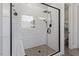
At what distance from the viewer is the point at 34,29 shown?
2832 mm

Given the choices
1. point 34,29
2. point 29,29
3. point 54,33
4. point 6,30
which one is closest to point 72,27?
point 54,33

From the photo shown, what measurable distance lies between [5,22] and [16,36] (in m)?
0.44

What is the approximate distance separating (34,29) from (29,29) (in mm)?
168

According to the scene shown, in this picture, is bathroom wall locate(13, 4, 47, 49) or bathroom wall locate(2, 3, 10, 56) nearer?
bathroom wall locate(2, 3, 10, 56)

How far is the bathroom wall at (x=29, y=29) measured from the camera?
2.42 metres

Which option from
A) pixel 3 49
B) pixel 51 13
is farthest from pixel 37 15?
pixel 3 49

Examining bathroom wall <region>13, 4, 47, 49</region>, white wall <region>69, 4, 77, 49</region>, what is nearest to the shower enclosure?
bathroom wall <region>13, 4, 47, 49</region>

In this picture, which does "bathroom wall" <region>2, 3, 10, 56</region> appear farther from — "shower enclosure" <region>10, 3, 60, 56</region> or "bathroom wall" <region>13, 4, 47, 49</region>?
"bathroom wall" <region>13, 4, 47, 49</region>

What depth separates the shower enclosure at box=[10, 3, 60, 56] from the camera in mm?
2259

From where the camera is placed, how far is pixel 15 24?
91.6 inches

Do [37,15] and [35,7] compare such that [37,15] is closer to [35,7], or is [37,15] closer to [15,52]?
[35,7]

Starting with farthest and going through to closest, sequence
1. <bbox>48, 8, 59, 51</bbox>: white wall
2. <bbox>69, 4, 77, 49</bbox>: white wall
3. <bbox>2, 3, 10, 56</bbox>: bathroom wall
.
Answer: <bbox>69, 4, 77, 49</bbox>: white wall → <bbox>48, 8, 59, 51</bbox>: white wall → <bbox>2, 3, 10, 56</bbox>: bathroom wall

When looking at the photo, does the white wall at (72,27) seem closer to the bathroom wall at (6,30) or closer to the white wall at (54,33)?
the white wall at (54,33)

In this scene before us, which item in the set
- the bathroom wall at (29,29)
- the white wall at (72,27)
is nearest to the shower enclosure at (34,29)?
the bathroom wall at (29,29)
